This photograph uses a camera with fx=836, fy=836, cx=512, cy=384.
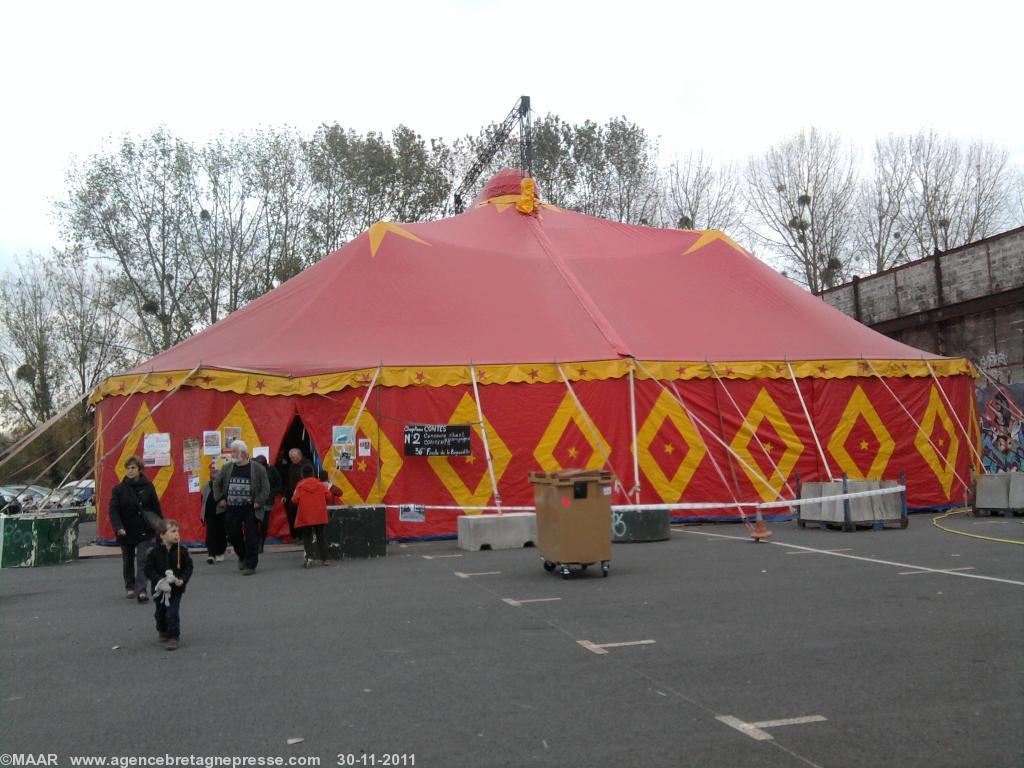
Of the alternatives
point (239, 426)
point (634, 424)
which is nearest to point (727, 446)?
point (634, 424)

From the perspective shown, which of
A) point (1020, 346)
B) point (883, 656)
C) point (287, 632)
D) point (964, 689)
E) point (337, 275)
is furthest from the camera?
point (1020, 346)

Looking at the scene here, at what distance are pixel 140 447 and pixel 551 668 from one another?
34.4 ft

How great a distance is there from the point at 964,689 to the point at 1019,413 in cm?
1426

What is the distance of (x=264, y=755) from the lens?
3873 mm

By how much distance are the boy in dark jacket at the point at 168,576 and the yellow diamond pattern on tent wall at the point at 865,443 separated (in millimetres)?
11634

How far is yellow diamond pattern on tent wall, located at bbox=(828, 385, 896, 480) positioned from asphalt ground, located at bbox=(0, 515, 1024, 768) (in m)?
5.41

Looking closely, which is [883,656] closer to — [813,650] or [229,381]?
[813,650]

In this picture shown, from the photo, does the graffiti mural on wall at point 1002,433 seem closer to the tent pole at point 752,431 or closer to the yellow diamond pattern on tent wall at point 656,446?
the tent pole at point 752,431

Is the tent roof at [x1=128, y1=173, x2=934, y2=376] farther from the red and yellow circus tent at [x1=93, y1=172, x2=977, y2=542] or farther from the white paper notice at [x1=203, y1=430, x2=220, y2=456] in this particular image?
the white paper notice at [x1=203, y1=430, x2=220, y2=456]

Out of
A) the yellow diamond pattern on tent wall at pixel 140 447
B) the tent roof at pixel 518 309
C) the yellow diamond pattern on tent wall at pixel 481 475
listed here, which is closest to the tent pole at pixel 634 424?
the tent roof at pixel 518 309

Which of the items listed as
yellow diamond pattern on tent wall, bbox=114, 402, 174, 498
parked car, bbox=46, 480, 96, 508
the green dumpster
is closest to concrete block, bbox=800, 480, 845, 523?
yellow diamond pattern on tent wall, bbox=114, 402, 174, 498

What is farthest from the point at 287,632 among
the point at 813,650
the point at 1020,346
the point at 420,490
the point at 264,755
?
the point at 1020,346

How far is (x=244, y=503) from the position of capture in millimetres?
10328

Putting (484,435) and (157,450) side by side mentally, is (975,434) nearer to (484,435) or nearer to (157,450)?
(484,435)
